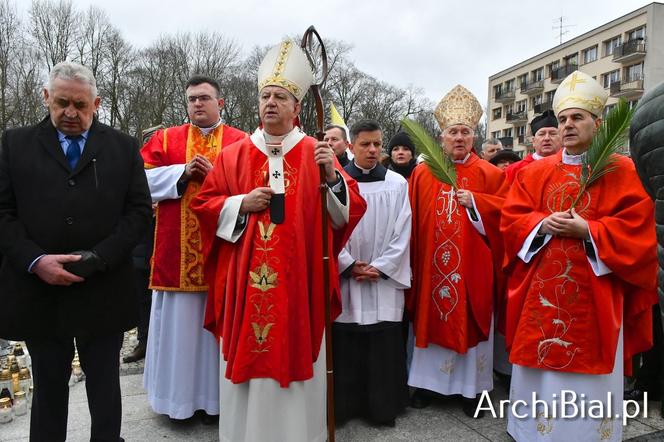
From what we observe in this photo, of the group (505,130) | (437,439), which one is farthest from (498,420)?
(505,130)

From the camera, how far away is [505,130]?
50.6 m

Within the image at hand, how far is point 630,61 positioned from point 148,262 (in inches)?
1588

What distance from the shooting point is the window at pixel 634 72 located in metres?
36.1

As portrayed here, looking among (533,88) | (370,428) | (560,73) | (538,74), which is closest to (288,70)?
(370,428)

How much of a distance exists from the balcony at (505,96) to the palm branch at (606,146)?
50.3m

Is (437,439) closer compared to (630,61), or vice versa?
(437,439)

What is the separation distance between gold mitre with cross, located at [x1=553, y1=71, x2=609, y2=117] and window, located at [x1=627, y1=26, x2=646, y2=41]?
38.7 meters

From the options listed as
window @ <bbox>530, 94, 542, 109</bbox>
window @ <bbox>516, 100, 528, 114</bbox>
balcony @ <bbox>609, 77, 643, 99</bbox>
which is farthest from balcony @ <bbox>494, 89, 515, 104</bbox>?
balcony @ <bbox>609, 77, 643, 99</bbox>

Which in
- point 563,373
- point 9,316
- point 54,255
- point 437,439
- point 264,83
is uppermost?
point 264,83

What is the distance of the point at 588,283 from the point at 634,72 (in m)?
40.3

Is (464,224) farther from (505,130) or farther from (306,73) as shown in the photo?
(505,130)

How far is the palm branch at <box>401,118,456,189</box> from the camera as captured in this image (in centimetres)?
397

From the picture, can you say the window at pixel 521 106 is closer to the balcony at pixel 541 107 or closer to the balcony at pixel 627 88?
the balcony at pixel 541 107

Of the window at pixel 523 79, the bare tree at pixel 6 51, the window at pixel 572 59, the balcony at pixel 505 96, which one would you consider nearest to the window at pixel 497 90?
the balcony at pixel 505 96
